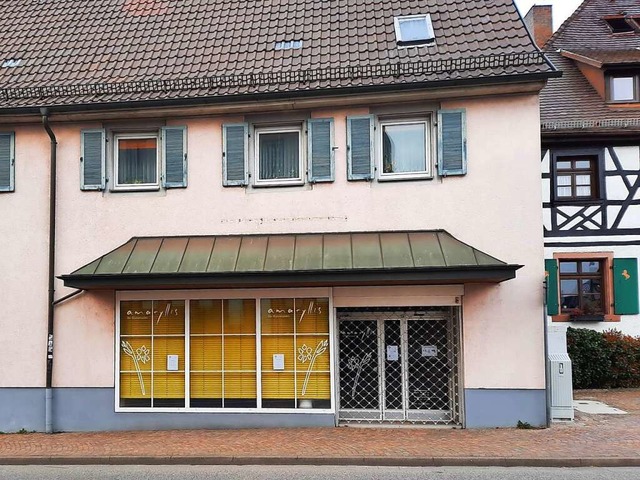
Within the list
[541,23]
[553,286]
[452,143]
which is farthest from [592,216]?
[541,23]

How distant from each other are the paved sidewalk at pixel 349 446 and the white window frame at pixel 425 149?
422 centimetres

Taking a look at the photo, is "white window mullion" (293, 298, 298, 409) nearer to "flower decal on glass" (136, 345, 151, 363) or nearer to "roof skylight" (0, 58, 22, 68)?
"flower decal on glass" (136, 345, 151, 363)

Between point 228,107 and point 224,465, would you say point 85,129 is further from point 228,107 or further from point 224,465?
point 224,465

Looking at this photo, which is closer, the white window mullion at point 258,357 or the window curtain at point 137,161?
the white window mullion at point 258,357

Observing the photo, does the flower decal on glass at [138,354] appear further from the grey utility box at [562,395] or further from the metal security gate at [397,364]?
the grey utility box at [562,395]

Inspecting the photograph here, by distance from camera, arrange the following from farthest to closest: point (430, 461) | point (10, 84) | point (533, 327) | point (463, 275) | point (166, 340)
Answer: point (10, 84), point (166, 340), point (533, 327), point (463, 275), point (430, 461)

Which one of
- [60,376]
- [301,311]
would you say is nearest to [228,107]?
[301,311]

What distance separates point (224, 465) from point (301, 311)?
306cm

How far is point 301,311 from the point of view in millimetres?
10656

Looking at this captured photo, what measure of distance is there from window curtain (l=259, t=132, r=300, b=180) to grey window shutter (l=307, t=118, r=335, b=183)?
1.12ft

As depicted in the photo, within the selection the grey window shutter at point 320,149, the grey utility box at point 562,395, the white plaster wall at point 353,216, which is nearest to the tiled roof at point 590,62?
the white plaster wall at point 353,216

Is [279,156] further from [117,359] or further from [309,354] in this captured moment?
[117,359]

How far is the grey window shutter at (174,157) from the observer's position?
10.9 meters

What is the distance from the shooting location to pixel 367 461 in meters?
8.34
